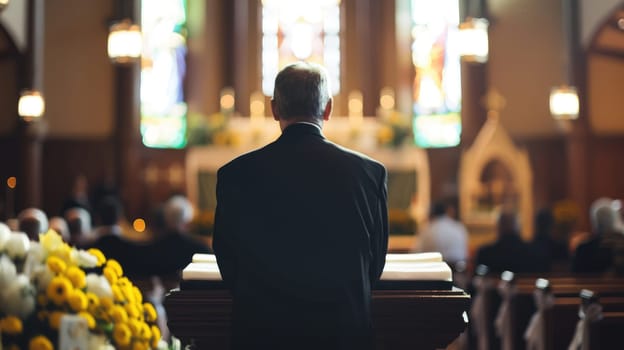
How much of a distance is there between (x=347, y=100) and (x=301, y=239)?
457 inches

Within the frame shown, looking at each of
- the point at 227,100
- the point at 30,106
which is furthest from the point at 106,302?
the point at 227,100

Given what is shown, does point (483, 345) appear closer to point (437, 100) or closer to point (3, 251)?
point (3, 251)

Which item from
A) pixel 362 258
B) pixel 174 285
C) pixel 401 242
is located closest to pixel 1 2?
pixel 174 285

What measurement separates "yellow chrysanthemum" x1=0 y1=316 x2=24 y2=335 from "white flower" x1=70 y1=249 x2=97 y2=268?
0.75 feet

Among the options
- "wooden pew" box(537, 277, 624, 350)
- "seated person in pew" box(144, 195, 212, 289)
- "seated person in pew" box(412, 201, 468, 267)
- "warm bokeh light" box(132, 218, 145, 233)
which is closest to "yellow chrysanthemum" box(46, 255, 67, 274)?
"wooden pew" box(537, 277, 624, 350)

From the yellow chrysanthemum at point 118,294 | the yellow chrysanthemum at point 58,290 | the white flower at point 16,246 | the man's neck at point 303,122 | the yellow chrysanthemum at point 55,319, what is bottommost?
→ the yellow chrysanthemum at point 55,319

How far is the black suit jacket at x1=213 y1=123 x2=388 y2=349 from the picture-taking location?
2264 millimetres

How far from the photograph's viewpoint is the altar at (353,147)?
36.7 ft

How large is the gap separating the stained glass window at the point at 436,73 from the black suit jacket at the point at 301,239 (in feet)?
35.8

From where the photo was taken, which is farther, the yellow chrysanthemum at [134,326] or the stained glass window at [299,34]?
the stained glass window at [299,34]

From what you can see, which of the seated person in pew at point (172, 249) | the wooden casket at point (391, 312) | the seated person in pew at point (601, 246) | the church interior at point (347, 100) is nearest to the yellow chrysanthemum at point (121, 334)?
the wooden casket at point (391, 312)

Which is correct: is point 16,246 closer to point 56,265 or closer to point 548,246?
point 56,265

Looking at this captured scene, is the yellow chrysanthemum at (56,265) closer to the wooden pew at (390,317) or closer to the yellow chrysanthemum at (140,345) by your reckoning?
the yellow chrysanthemum at (140,345)

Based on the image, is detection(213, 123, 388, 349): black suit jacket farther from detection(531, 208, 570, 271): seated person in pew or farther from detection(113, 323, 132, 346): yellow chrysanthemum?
detection(531, 208, 570, 271): seated person in pew
